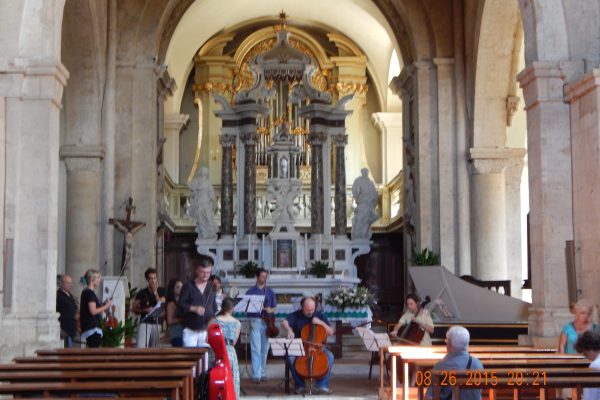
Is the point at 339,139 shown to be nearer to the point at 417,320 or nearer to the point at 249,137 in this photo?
the point at 249,137

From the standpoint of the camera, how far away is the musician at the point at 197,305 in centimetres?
942

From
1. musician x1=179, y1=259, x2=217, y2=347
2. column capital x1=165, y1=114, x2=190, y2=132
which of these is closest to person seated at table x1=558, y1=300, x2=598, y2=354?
musician x1=179, y1=259, x2=217, y2=347

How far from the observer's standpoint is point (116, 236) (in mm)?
17641

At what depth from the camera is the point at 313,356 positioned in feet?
38.9

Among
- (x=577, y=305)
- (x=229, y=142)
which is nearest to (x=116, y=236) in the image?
(x=229, y=142)

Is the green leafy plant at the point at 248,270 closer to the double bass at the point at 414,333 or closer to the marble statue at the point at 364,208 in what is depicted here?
the marble statue at the point at 364,208

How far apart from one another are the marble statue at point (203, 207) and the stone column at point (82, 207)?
317cm

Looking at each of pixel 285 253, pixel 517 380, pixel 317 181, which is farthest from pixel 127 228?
pixel 517 380

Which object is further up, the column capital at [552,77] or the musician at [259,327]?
the column capital at [552,77]

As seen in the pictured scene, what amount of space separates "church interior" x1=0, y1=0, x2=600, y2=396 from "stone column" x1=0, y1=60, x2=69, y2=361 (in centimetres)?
2

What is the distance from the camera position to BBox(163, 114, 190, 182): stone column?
24.8 metres

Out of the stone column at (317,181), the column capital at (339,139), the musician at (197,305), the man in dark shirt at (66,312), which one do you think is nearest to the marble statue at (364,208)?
the stone column at (317,181)

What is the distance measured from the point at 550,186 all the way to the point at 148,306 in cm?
474

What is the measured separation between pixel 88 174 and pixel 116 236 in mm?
1235
